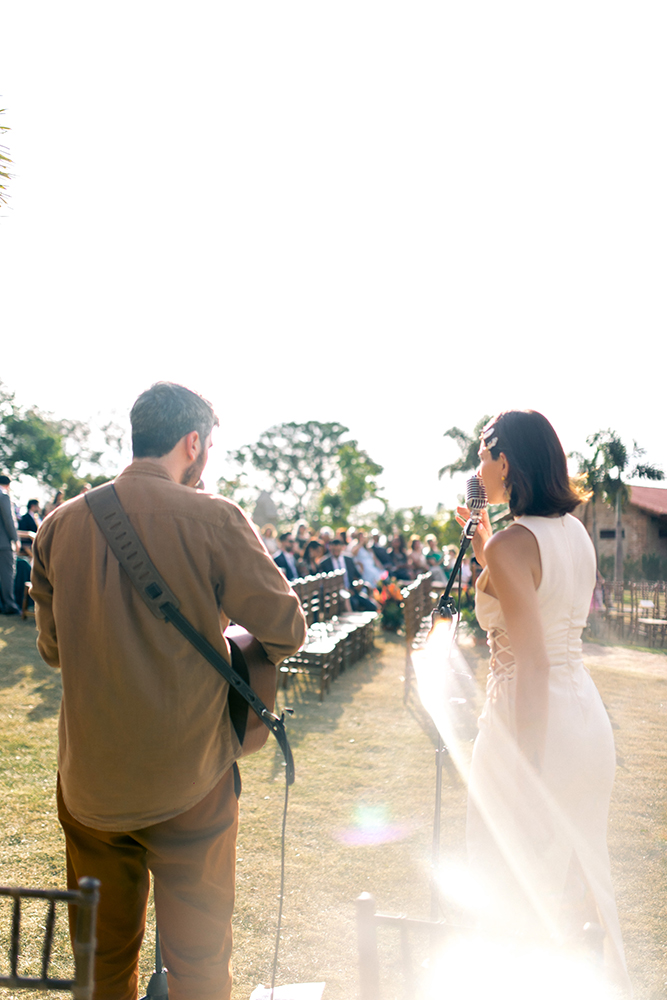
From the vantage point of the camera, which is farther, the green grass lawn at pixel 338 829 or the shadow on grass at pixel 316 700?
the shadow on grass at pixel 316 700

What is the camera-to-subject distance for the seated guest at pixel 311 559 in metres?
13.5

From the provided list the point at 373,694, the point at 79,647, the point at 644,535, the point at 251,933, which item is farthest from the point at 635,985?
the point at 644,535

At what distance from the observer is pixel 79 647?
183 cm

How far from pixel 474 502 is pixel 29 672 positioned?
272 inches

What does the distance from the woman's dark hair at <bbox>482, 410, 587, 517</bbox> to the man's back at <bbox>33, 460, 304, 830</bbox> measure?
2.92 ft

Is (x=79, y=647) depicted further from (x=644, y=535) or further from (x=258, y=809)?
(x=644, y=535)

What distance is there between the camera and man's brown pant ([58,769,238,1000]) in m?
1.87

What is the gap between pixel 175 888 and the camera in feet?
6.12

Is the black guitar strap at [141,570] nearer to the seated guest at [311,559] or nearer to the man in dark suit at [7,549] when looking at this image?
the man in dark suit at [7,549]

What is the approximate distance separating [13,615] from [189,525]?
10693 mm

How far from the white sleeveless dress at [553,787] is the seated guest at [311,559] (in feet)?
36.1

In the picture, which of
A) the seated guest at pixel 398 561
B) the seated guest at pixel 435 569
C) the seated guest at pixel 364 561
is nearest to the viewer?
the seated guest at pixel 364 561

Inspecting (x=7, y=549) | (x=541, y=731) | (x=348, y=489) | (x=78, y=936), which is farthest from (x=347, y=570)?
(x=348, y=489)

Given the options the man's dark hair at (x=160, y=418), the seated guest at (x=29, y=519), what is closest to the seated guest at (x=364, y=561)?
the seated guest at (x=29, y=519)
